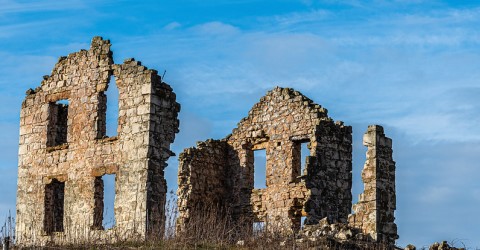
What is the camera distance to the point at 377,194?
2358 cm

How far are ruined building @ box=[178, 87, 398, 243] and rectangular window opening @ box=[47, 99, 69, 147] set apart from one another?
3.67m

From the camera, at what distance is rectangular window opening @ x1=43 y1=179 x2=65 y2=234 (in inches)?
1133

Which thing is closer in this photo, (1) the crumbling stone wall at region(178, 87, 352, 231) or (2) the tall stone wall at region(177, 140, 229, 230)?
(1) the crumbling stone wall at region(178, 87, 352, 231)

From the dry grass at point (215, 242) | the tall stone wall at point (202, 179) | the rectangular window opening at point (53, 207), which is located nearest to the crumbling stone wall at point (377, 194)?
the dry grass at point (215, 242)

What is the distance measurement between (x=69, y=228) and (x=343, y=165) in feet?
23.7

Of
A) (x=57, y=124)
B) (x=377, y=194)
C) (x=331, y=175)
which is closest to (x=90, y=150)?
(x=57, y=124)

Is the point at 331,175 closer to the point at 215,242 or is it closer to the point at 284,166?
the point at 284,166

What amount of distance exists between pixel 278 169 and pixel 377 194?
5236mm

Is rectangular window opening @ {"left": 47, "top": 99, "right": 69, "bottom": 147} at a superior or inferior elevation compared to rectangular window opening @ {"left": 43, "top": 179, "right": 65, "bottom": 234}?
superior

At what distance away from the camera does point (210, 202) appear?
28781 mm

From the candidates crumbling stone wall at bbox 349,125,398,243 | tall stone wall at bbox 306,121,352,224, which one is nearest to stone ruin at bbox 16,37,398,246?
tall stone wall at bbox 306,121,352,224

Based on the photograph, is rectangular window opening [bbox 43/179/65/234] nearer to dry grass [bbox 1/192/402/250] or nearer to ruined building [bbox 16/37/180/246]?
ruined building [bbox 16/37/180/246]

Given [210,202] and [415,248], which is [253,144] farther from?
[415,248]

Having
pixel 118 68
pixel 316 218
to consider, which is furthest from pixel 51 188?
pixel 316 218
